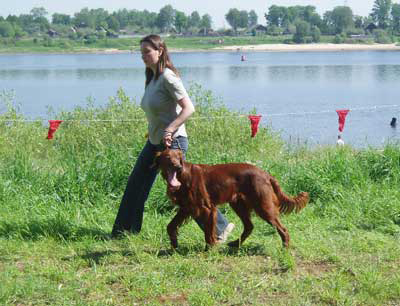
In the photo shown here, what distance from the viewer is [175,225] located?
5.23 metres

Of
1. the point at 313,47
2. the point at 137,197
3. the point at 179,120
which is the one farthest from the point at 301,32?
the point at 179,120

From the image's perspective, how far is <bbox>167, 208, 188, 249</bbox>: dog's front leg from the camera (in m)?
5.23

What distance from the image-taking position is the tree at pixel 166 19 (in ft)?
430

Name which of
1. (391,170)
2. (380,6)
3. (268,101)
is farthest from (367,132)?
(380,6)

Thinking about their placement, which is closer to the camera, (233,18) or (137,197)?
(137,197)

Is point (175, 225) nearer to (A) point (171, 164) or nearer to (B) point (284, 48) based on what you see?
(A) point (171, 164)

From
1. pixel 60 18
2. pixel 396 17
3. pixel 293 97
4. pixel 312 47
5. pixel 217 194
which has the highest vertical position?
pixel 396 17

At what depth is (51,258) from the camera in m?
5.16

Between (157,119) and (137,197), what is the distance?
80cm

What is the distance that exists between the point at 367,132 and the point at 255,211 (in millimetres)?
13579

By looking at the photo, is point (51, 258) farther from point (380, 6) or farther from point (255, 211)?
point (380, 6)

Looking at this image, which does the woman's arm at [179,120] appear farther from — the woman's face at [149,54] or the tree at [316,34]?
the tree at [316,34]

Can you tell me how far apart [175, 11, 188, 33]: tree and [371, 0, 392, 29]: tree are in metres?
40.3

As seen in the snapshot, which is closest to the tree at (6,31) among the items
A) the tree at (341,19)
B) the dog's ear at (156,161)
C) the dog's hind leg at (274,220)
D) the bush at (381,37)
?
the tree at (341,19)
